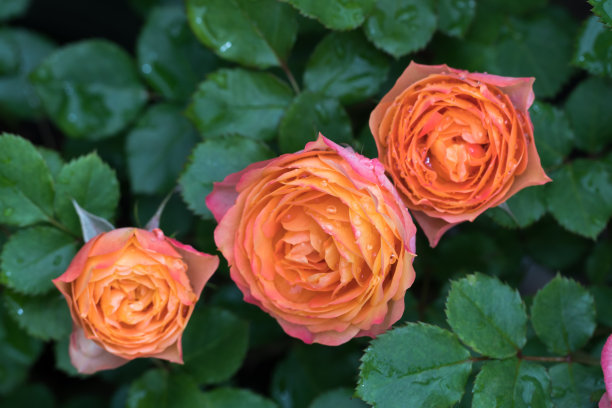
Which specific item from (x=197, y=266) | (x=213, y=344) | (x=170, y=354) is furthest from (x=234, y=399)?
(x=197, y=266)

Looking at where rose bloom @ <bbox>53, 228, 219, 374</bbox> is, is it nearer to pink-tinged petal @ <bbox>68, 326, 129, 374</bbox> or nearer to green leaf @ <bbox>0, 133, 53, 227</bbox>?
pink-tinged petal @ <bbox>68, 326, 129, 374</bbox>

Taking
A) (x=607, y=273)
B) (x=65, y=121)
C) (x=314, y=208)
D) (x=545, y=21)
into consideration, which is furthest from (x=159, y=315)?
(x=545, y=21)

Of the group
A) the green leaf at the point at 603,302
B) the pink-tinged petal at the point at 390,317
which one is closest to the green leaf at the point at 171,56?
the pink-tinged petal at the point at 390,317

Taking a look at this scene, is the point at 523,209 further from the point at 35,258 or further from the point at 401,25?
the point at 35,258

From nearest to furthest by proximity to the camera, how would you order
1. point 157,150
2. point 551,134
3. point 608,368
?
1. point 608,368
2. point 551,134
3. point 157,150

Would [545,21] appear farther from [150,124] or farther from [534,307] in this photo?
[150,124]
